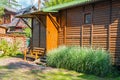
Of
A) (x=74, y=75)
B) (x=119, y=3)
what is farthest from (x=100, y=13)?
(x=74, y=75)

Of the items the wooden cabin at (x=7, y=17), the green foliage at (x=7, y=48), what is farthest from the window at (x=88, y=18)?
the wooden cabin at (x=7, y=17)

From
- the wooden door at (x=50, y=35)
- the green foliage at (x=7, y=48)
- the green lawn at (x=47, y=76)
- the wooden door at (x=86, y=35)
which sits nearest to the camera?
the green lawn at (x=47, y=76)

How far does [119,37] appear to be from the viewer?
16.7 metres

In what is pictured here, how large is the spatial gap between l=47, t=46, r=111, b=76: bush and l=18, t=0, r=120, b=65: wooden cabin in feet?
4.04

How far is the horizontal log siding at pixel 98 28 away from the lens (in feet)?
55.5

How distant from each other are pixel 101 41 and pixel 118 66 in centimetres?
208

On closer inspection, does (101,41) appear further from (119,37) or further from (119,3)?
(119,3)

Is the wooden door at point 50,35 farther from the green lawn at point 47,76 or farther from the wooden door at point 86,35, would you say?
the green lawn at point 47,76

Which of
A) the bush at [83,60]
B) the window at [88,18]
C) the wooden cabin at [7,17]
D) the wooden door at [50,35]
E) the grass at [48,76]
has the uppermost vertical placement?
the wooden cabin at [7,17]

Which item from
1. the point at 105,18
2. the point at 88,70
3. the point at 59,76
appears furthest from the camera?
the point at 105,18

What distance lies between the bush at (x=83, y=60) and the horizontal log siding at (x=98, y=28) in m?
0.97

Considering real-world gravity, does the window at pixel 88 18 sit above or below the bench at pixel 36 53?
above

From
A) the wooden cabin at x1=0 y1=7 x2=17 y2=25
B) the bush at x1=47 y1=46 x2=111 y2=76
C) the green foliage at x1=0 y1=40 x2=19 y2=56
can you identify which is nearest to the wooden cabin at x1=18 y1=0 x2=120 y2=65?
the bush at x1=47 y1=46 x2=111 y2=76

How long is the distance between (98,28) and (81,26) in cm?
185
